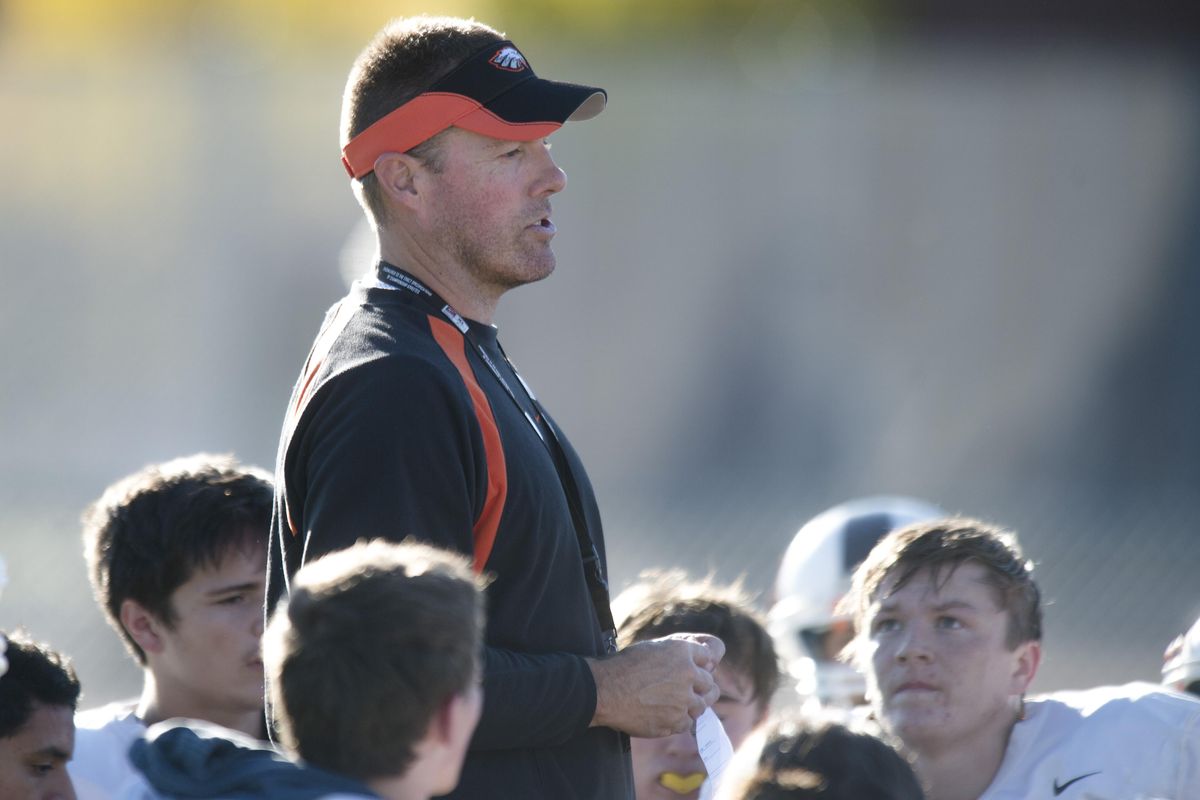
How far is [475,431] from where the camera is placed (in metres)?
2.92

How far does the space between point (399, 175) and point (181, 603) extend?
119 cm

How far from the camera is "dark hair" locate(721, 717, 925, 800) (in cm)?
247

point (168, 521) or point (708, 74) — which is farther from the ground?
point (708, 74)

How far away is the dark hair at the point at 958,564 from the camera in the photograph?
384cm

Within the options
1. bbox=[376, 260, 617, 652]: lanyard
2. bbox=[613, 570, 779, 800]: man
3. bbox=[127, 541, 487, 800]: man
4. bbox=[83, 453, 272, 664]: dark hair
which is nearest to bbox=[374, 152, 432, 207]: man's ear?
bbox=[376, 260, 617, 652]: lanyard

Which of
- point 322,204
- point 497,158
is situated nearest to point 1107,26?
point 322,204

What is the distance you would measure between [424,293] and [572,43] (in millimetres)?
15721

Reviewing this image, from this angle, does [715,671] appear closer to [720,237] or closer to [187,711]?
[187,711]

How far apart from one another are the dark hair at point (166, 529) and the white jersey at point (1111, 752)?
187 centimetres

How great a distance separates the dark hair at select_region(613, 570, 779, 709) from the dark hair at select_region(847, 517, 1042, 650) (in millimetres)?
415

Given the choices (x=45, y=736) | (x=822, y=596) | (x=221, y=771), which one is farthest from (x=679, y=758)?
(x=221, y=771)

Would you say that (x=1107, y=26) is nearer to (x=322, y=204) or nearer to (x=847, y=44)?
(x=847, y=44)

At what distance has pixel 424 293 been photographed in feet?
10.6

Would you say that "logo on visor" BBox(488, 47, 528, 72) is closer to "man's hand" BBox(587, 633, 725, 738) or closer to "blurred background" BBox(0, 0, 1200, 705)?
"man's hand" BBox(587, 633, 725, 738)
